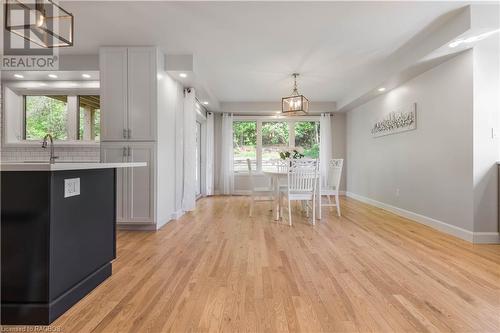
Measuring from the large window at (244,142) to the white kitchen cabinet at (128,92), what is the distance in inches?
153

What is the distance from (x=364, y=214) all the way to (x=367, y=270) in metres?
2.47

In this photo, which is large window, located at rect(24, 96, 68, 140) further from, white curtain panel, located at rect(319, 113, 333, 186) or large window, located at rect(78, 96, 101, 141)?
white curtain panel, located at rect(319, 113, 333, 186)

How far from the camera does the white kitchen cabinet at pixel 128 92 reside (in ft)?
11.0

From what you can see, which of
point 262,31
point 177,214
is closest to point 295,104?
point 262,31

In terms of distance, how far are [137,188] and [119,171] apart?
1.12ft

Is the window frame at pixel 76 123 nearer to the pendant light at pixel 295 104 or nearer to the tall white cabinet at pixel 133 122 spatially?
the tall white cabinet at pixel 133 122

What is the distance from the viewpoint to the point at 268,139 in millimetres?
7188

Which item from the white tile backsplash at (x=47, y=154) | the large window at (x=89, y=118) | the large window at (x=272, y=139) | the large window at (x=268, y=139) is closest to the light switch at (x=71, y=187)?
the white tile backsplash at (x=47, y=154)

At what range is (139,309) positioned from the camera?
1.53 metres

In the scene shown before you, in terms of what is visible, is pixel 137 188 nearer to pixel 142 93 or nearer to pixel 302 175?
pixel 142 93

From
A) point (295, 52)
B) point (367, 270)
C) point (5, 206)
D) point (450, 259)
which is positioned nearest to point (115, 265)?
point (5, 206)

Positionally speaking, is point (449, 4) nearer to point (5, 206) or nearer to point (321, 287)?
point (321, 287)

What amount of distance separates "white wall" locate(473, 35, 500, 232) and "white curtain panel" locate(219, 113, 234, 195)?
5.08m

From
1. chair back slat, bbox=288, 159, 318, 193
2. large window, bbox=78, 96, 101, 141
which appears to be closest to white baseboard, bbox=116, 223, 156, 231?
large window, bbox=78, 96, 101, 141
